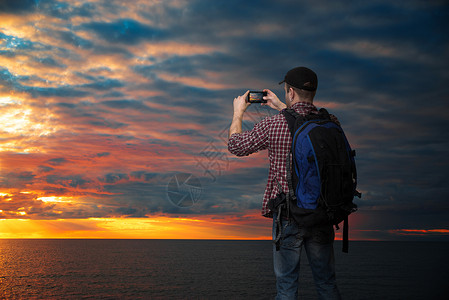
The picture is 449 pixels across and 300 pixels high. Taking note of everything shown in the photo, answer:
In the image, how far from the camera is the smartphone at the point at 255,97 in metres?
4.20

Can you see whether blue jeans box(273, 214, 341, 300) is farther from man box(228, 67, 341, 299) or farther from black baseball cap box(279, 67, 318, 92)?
black baseball cap box(279, 67, 318, 92)

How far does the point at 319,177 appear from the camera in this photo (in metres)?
3.34

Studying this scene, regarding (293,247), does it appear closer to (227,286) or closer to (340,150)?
(340,150)

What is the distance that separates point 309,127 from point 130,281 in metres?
78.9

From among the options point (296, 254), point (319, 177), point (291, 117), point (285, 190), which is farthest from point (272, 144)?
point (296, 254)

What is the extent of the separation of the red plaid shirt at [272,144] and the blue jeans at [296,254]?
1.03 feet

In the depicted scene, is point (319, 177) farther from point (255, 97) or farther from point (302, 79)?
point (255, 97)

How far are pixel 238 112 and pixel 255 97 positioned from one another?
323 millimetres

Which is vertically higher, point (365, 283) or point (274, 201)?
point (274, 201)

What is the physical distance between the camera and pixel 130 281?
74.2 m

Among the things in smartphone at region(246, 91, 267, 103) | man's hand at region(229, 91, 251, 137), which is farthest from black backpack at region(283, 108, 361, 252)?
smartphone at region(246, 91, 267, 103)

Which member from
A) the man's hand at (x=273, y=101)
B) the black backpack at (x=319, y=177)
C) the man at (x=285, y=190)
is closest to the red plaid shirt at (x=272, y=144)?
the man at (x=285, y=190)

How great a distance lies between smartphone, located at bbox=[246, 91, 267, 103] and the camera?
4.20 meters

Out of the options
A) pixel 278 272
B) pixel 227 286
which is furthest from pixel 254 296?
pixel 278 272
